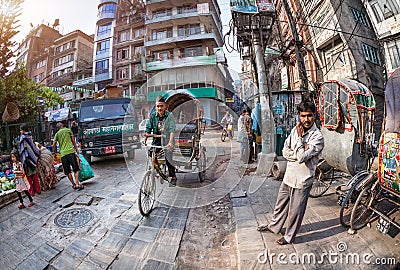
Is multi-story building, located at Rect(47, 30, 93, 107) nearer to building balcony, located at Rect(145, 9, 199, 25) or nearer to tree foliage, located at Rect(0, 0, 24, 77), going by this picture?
building balcony, located at Rect(145, 9, 199, 25)

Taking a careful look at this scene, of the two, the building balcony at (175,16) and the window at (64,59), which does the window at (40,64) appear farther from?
the building balcony at (175,16)

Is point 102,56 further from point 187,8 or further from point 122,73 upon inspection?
point 187,8

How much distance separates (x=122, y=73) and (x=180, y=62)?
A: 11574mm

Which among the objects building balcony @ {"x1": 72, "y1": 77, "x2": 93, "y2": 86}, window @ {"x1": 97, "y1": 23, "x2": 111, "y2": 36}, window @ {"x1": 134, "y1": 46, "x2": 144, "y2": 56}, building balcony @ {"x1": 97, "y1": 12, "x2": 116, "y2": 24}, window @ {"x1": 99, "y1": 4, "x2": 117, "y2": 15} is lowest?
building balcony @ {"x1": 72, "y1": 77, "x2": 93, "y2": 86}

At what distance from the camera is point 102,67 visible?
104 ft

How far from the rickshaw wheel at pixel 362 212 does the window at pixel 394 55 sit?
8941 mm

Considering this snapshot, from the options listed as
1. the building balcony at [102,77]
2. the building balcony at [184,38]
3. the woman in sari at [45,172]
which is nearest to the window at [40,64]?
the building balcony at [102,77]

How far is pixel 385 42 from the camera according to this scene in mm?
8984

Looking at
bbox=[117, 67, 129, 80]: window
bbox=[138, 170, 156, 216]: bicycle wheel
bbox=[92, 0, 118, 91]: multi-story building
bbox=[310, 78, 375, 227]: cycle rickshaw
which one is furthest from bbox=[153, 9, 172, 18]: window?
bbox=[138, 170, 156, 216]: bicycle wheel

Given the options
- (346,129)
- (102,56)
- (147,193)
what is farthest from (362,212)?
(102,56)

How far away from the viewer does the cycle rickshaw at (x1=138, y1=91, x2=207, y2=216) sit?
12.2 feet

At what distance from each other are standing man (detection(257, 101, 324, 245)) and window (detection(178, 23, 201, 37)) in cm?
2564

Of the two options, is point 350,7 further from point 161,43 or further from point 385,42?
point 161,43

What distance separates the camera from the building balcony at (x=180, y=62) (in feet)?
75.6
